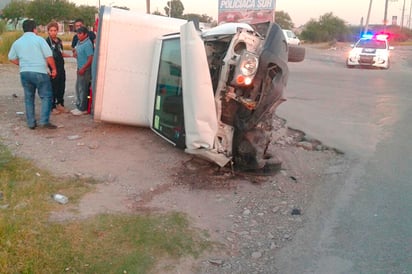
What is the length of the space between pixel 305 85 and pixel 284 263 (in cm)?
1146

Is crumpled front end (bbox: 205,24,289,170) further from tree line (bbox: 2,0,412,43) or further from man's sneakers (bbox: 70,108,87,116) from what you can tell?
tree line (bbox: 2,0,412,43)

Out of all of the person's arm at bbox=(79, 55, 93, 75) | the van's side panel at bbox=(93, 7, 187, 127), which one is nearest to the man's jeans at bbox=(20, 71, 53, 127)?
the person's arm at bbox=(79, 55, 93, 75)

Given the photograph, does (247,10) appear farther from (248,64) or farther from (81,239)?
(81,239)

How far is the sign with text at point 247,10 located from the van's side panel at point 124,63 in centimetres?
564

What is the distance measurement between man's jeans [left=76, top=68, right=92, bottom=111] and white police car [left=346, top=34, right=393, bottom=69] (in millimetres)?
16594

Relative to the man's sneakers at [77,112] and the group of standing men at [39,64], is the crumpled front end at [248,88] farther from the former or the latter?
the man's sneakers at [77,112]

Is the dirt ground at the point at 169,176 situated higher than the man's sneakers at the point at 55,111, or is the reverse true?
the man's sneakers at the point at 55,111

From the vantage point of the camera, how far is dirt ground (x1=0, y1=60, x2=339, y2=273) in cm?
448

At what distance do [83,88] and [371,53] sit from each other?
16934 millimetres

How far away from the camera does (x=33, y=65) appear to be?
736 cm

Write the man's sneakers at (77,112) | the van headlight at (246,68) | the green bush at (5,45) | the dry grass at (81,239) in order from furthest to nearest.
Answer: the green bush at (5,45) → the man's sneakers at (77,112) → the van headlight at (246,68) → the dry grass at (81,239)

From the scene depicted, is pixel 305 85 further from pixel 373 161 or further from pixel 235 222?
pixel 235 222

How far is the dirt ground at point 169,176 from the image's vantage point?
14.7ft

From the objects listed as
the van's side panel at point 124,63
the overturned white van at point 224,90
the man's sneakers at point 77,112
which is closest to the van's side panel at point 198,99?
the overturned white van at point 224,90
